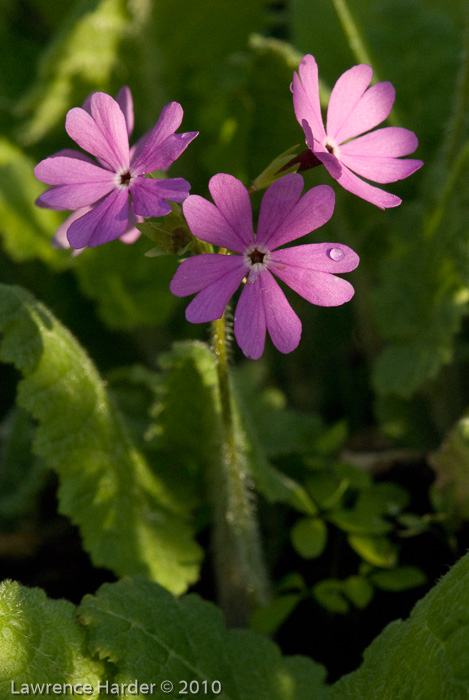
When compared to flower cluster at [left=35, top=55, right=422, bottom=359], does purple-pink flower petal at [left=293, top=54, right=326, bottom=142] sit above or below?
above

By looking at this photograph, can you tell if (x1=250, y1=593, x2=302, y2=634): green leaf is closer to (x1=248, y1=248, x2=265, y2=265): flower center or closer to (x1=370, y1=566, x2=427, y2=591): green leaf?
(x1=370, y1=566, x2=427, y2=591): green leaf

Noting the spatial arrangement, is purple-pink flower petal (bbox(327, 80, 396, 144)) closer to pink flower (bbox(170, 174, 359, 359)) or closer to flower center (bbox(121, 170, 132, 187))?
pink flower (bbox(170, 174, 359, 359))

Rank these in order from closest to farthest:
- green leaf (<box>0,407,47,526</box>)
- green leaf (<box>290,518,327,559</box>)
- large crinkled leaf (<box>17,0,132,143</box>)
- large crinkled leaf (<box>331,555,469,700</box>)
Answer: large crinkled leaf (<box>331,555,469,700</box>) → green leaf (<box>290,518,327,559</box>) → green leaf (<box>0,407,47,526</box>) → large crinkled leaf (<box>17,0,132,143</box>)

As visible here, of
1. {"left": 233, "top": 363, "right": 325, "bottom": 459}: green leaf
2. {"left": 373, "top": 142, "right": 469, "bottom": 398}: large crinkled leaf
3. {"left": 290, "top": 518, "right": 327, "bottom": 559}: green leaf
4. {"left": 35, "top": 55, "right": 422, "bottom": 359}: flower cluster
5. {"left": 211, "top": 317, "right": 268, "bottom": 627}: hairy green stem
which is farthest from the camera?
{"left": 233, "top": 363, "right": 325, "bottom": 459}: green leaf

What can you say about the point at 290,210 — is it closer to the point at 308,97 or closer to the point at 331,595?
the point at 308,97

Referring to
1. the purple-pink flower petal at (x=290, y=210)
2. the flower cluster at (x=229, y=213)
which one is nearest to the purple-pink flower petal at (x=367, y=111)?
the flower cluster at (x=229, y=213)

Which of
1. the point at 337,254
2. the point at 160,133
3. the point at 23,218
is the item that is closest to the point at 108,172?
the point at 160,133

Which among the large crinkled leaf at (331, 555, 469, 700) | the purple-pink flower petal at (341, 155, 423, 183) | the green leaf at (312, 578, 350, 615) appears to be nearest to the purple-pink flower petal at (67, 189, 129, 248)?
the purple-pink flower petal at (341, 155, 423, 183)

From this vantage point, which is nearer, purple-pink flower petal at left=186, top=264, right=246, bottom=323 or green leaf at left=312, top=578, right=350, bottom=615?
purple-pink flower petal at left=186, top=264, right=246, bottom=323

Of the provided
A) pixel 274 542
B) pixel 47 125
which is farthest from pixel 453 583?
pixel 47 125

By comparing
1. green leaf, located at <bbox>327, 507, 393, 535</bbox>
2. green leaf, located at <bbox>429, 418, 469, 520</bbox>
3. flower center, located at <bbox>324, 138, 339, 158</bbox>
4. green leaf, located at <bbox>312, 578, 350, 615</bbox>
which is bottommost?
green leaf, located at <bbox>312, 578, 350, 615</bbox>
